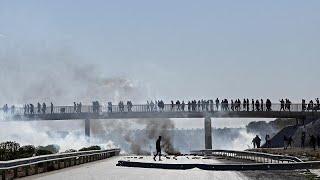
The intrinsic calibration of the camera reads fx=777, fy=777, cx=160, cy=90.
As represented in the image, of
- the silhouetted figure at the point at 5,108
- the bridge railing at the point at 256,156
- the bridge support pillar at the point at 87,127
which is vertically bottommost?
the bridge railing at the point at 256,156

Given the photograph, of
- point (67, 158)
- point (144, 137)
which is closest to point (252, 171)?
point (67, 158)

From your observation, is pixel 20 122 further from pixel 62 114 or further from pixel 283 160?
pixel 283 160

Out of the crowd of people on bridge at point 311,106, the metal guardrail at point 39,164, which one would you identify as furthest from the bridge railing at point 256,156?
the crowd of people on bridge at point 311,106

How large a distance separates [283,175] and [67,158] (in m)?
14.8

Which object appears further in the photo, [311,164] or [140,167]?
[140,167]

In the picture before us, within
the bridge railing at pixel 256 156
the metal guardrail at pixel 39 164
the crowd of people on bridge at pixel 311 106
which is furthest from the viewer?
the crowd of people on bridge at pixel 311 106

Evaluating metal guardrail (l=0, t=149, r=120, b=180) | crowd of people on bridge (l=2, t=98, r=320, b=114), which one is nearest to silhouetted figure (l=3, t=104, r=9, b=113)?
crowd of people on bridge (l=2, t=98, r=320, b=114)

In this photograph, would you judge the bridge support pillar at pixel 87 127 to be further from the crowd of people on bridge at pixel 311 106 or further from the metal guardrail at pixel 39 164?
the metal guardrail at pixel 39 164

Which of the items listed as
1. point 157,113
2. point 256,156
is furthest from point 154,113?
point 256,156

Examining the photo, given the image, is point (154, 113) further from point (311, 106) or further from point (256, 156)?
point (256, 156)

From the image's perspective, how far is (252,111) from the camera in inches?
4205

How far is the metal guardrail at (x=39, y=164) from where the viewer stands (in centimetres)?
2709

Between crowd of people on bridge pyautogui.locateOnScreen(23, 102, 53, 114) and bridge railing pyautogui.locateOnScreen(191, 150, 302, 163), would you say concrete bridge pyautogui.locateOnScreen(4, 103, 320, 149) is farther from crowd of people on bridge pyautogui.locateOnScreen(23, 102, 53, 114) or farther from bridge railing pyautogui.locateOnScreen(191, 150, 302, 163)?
bridge railing pyautogui.locateOnScreen(191, 150, 302, 163)

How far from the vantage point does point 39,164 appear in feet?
112
